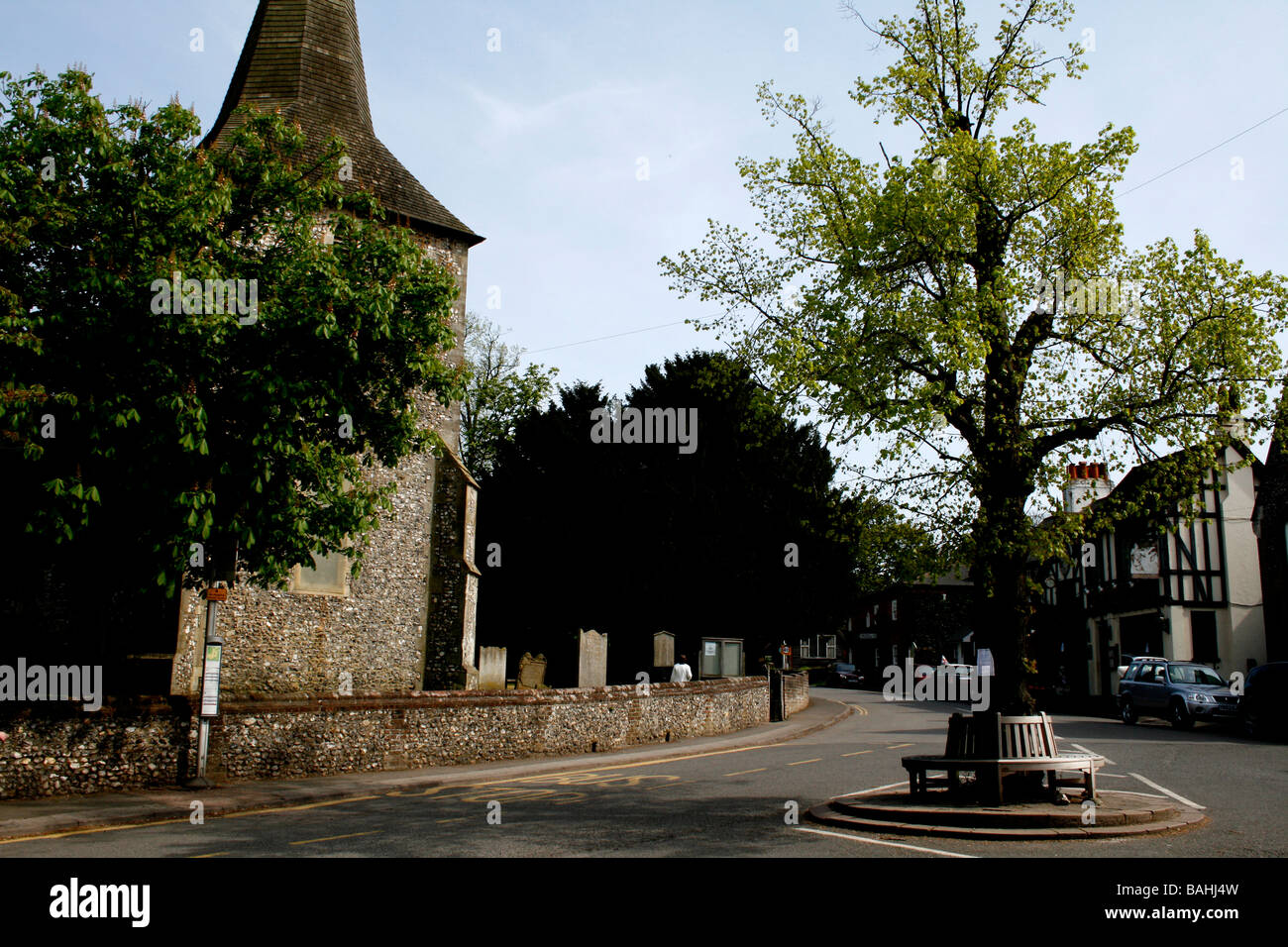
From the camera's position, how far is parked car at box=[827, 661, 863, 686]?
6331cm

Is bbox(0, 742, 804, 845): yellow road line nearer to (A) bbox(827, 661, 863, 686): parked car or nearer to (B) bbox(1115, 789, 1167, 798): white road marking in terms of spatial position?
(B) bbox(1115, 789, 1167, 798): white road marking

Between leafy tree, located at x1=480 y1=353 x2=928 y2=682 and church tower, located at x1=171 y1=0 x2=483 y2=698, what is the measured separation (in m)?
7.66

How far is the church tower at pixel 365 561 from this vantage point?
2089 centimetres

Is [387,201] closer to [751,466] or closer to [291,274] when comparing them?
[291,274]

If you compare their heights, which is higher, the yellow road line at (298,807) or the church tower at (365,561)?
the church tower at (365,561)

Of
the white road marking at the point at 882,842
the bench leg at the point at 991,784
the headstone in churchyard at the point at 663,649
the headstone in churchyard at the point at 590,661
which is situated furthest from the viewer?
the headstone in churchyard at the point at 663,649

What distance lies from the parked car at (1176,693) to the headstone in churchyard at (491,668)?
17717 millimetres

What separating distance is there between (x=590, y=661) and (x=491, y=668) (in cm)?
362

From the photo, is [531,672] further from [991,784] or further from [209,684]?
[991,784]

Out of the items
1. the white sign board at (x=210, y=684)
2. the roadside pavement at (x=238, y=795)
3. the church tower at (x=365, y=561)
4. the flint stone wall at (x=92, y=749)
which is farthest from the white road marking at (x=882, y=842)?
the church tower at (x=365, y=561)

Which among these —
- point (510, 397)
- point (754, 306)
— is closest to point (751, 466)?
point (510, 397)

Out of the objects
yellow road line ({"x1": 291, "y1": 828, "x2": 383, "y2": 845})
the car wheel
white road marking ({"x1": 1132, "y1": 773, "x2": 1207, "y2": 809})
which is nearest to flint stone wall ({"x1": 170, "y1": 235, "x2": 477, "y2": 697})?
yellow road line ({"x1": 291, "y1": 828, "x2": 383, "y2": 845})

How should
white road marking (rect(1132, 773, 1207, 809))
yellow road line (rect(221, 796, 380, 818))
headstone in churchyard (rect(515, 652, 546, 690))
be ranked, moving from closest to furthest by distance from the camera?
white road marking (rect(1132, 773, 1207, 809)), yellow road line (rect(221, 796, 380, 818)), headstone in churchyard (rect(515, 652, 546, 690))

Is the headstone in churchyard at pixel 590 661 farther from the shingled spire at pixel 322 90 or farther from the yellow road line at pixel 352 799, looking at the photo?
the shingled spire at pixel 322 90
